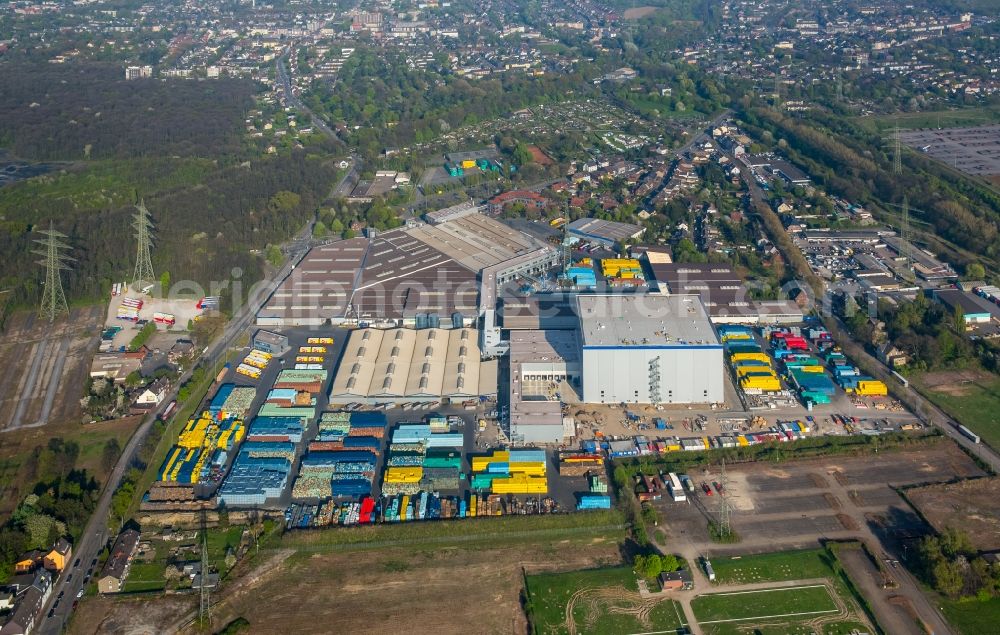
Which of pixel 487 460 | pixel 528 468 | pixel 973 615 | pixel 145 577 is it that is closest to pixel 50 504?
pixel 145 577

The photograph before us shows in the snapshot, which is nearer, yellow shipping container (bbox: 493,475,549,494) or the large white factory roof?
yellow shipping container (bbox: 493,475,549,494)

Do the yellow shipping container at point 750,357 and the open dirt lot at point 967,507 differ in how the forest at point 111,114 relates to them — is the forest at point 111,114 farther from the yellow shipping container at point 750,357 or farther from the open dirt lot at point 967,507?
the open dirt lot at point 967,507

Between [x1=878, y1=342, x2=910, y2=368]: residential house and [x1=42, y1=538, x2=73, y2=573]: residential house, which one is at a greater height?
[x1=878, y1=342, x2=910, y2=368]: residential house

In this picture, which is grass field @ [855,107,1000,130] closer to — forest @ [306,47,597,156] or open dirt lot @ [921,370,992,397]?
forest @ [306,47,597,156]

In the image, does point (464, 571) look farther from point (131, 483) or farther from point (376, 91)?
point (376, 91)

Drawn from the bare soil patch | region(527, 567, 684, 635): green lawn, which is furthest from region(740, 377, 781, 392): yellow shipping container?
the bare soil patch

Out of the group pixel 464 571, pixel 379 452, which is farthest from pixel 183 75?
pixel 464 571
